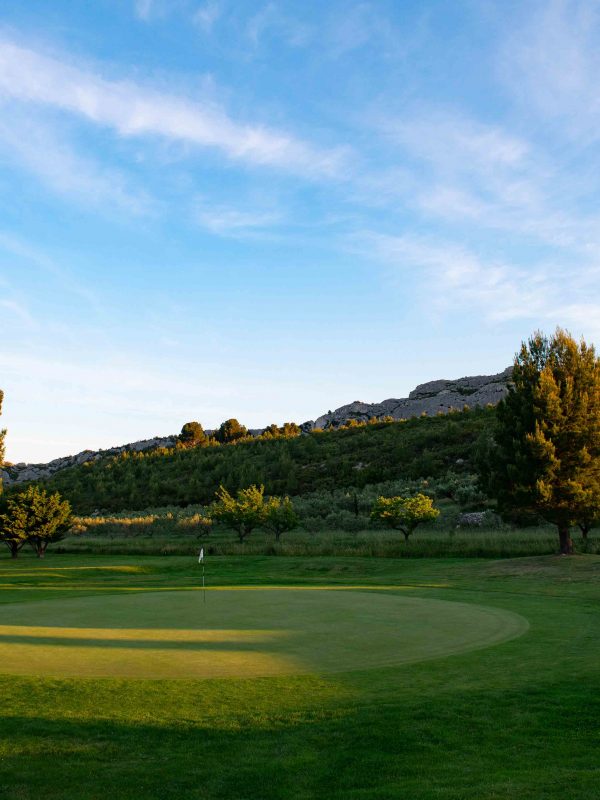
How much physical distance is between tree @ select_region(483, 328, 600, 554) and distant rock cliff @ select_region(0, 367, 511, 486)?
3592 inches

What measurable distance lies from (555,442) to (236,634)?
2375 centimetres

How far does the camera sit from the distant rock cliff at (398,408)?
132750 millimetres

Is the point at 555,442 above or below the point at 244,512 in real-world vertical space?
above

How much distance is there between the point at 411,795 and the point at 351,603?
12.2 meters

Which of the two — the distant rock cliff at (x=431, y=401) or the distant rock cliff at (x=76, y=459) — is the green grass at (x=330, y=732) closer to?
the distant rock cliff at (x=431, y=401)

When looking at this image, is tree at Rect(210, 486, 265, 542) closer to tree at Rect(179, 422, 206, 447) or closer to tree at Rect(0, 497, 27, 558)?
tree at Rect(0, 497, 27, 558)

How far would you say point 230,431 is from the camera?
151875 millimetres

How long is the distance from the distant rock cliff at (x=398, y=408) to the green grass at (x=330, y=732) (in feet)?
382

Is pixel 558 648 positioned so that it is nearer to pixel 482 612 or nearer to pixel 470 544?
pixel 482 612

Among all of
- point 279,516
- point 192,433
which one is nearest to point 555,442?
point 279,516

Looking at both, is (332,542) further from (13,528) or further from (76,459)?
(76,459)

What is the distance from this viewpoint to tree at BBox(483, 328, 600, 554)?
31641mm

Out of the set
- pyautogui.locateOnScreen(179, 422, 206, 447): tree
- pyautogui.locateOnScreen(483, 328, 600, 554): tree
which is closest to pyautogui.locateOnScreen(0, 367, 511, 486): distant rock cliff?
pyautogui.locateOnScreen(179, 422, 206, 447): tree

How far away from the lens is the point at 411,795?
5992mm
